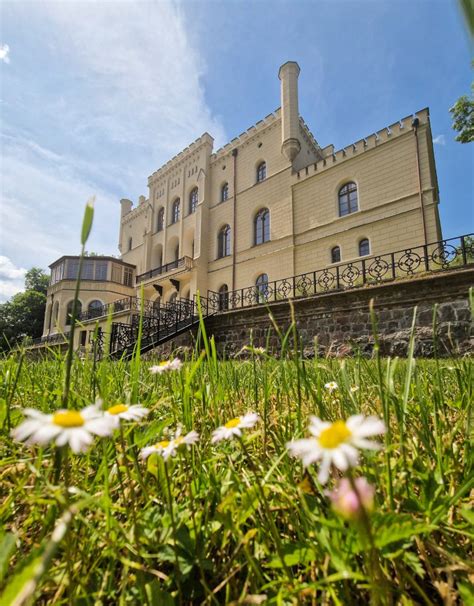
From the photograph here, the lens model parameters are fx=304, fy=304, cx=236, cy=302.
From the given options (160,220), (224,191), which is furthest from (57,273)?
(224,191)

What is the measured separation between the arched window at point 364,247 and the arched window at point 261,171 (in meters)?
8.00

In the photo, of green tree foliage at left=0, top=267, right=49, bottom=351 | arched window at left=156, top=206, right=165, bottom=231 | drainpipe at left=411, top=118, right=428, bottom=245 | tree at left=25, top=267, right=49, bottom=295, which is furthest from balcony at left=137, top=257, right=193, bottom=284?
tree at left=25, top=267, right=49, bottom=295

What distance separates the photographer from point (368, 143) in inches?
570

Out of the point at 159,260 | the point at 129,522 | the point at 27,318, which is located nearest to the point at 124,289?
the point at 159,260

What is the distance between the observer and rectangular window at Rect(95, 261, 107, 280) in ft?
90.4

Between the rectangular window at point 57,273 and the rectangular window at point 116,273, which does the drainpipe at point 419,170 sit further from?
the rectangular window at point 57,273

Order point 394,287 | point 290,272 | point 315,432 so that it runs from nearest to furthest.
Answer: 1. point 315,432
2. point 394,287
3. point 290,272

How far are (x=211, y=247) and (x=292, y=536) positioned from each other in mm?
20800

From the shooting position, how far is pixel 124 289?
91.0 ft

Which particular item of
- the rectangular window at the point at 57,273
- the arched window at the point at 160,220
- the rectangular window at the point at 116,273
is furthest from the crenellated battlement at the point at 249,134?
the rectangular window at the point at 57,273

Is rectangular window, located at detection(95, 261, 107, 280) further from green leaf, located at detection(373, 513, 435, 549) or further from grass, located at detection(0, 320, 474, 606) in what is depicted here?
green leaf, located at detection(373, 513, 435, 549)

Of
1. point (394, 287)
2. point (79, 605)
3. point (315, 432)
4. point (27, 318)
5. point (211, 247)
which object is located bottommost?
point (79, 605)

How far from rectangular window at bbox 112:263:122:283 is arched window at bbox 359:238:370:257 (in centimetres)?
2119

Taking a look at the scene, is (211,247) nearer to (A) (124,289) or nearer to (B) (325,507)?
(A) (124,289)
